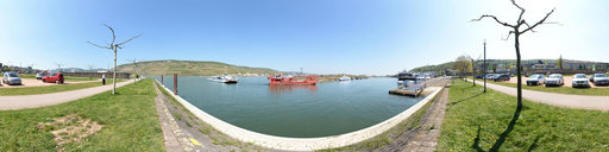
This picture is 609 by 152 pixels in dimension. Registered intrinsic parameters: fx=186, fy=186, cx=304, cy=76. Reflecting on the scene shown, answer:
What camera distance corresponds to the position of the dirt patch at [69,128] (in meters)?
6.16

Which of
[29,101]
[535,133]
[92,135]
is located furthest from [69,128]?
[535,133]

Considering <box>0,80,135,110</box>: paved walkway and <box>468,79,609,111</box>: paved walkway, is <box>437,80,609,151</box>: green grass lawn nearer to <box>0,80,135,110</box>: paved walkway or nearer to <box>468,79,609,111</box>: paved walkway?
<box>468,79,609,111</box>: paved walkway

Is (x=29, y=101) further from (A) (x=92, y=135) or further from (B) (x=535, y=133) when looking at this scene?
(B) (x=535, y=133)

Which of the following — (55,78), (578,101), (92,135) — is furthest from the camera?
(55,78)

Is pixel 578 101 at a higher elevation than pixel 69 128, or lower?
higher

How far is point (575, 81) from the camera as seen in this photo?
1934cm

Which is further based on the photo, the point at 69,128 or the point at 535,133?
the point at 69,128

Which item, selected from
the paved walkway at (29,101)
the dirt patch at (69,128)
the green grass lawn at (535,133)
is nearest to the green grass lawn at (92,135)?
the dirt patch at (69,128)

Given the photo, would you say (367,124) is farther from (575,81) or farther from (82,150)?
(575,81)

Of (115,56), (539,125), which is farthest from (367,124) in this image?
(115,56)

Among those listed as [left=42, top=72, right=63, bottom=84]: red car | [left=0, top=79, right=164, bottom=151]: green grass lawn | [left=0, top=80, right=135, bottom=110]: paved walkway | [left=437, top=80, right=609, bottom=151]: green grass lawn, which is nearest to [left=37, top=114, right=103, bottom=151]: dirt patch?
[left=0, top=79, right=164, bottom=151]: green grass lawn

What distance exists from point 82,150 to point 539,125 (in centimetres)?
1531

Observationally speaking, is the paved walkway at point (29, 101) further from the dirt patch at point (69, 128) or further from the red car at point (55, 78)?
the red car at point (55, 78)

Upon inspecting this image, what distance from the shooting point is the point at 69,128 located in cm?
677
